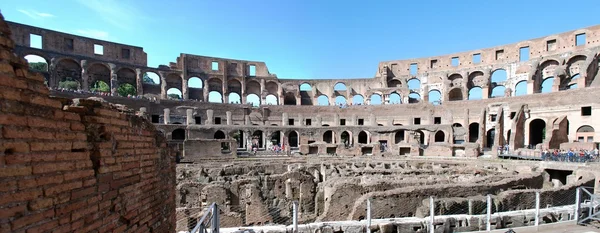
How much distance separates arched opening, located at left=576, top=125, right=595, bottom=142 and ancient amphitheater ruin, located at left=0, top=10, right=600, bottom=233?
0.11 meters

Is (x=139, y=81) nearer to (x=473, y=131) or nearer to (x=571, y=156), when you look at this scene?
(x=473, y=131)

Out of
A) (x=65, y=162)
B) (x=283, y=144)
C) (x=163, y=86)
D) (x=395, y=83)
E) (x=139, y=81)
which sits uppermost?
(x=395, y=83)

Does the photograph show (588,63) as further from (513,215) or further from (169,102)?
(169,102)

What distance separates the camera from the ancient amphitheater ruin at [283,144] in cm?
248

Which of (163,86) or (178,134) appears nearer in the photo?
(178,134)

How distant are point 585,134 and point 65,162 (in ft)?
117

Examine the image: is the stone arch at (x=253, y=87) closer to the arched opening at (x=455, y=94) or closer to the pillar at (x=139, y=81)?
the pillar at (x=139, y=81)

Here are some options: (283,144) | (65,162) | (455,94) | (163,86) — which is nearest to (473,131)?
(455,94)

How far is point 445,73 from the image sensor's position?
41.1 meters

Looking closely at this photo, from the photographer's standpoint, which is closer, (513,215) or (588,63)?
(513,215)

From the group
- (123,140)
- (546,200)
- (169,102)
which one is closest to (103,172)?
(123,140)

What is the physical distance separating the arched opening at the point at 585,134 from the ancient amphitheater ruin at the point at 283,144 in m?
0.11

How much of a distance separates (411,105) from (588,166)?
20.8 meters

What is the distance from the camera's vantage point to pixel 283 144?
1254 inches
